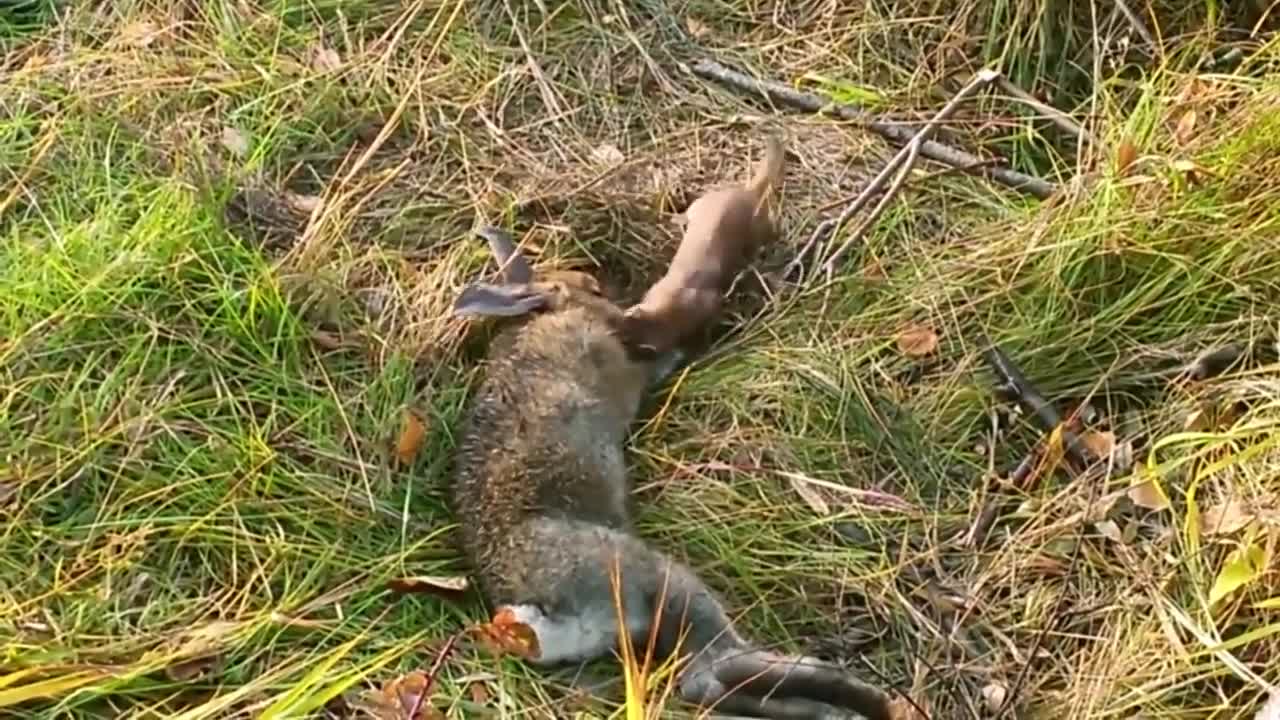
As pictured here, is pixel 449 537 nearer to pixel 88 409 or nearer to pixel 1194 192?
pixel 88 409

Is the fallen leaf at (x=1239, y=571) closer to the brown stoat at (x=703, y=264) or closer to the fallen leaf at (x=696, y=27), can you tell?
the brown stoat at (x=703, y=264)

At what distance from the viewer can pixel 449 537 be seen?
307 centimetres

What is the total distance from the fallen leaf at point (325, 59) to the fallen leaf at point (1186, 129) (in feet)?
6.17

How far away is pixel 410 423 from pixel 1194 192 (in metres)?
1.63

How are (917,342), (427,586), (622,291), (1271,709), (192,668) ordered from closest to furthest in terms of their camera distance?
(1271,709) < (192,668) < (427,586) < (917,342) < (622,291)

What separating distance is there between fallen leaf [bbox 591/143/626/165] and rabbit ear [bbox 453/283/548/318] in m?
0.58

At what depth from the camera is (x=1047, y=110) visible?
3.84 meters

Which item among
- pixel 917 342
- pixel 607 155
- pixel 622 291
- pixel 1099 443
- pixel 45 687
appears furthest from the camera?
pixel 607 155

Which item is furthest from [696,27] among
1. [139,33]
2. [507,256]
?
[139,33]

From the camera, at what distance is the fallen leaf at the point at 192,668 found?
2799 mm

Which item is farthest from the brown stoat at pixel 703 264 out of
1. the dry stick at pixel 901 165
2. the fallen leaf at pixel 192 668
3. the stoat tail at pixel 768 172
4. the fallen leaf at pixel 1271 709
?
the fallen leaf at pixel 1271 709

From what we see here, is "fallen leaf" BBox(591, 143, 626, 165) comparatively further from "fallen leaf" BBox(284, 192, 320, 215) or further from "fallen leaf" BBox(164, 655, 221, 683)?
"fallen leaf" BBox(164, 655, 221, 683)

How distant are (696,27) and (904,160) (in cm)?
73

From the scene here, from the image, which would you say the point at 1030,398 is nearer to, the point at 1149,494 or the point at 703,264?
the point at 1149,494
